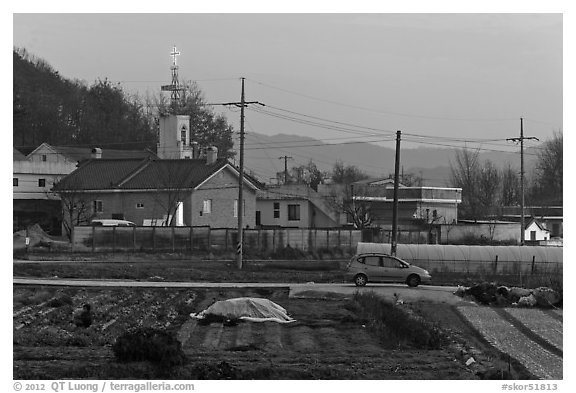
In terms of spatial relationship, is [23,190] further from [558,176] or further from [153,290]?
[558,176]

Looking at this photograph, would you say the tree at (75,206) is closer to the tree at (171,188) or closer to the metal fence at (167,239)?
the tree at (171,188)

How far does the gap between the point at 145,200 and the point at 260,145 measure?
2488 centimetres

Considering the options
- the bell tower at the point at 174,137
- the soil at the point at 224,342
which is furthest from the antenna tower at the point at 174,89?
the soil at the point at 224,342

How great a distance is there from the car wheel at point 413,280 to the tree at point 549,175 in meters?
47.5

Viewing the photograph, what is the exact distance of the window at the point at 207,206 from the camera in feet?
214

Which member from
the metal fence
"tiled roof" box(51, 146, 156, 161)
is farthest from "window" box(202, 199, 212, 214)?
"tiled roof" box(51, 146, 156, 161)

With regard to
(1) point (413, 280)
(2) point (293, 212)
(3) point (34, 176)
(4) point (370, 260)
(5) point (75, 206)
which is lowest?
(1) point (413, 280)

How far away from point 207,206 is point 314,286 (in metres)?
27.7

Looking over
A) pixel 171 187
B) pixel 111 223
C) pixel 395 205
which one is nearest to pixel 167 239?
pixel 111 223

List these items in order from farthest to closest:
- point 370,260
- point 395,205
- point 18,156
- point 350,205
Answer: point 18,156, point 350,205, point 395,205, point 370,260

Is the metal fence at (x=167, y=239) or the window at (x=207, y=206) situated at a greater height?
the window at (x=207, y=206)

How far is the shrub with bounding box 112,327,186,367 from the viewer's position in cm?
2070

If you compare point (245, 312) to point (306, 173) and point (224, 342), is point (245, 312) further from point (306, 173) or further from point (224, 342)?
point (306, 173)

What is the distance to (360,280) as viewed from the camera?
39.2 m
